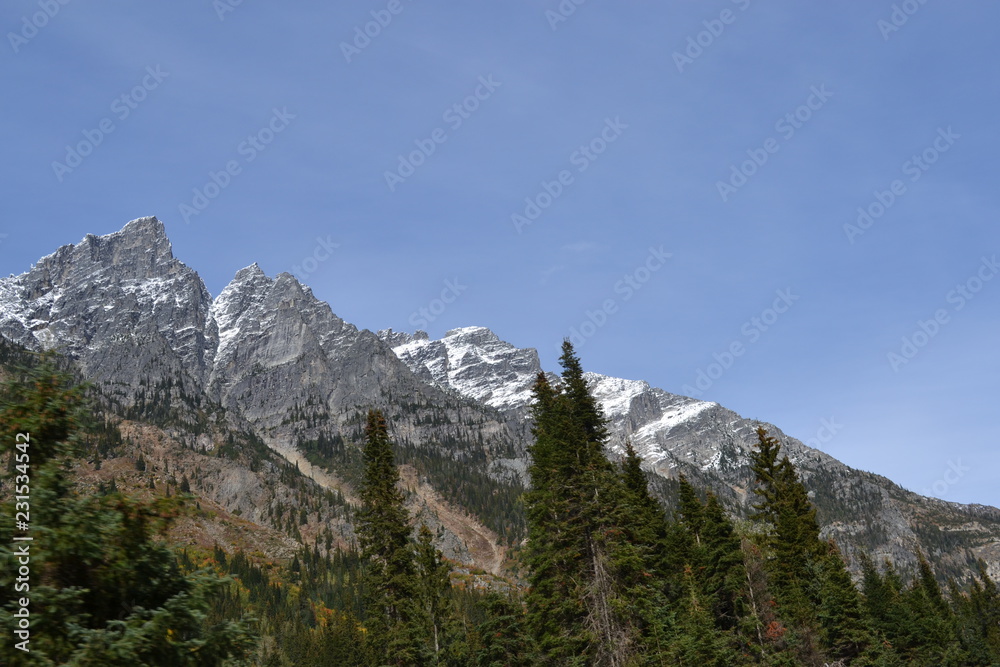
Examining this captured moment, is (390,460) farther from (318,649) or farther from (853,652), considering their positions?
(318,649)

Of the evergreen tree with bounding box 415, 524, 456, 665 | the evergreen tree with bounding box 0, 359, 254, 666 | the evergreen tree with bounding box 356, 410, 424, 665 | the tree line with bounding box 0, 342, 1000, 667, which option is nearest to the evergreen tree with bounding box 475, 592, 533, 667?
the tree line with bounding box 0, 342, 1000, 667

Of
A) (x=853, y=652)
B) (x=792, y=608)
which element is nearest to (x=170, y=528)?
(x=792, y=608)

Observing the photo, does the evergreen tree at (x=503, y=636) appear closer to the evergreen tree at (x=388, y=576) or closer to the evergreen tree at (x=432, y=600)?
the evergreen tree at (x=432, y=600)

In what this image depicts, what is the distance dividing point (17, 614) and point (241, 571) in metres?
177

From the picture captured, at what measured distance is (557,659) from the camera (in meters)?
33.7

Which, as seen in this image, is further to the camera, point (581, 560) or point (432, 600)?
point (432, 600)

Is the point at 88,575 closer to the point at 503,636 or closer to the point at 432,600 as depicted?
the point at 503,636

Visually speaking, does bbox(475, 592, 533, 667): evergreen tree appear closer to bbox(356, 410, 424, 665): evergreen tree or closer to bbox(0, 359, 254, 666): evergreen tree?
bbox(356, 410, 424, 665): evergreen tree

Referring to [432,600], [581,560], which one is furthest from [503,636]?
[581,560]

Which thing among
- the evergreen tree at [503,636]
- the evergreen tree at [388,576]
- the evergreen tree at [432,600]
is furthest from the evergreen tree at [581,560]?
the evergreen tree at [432,600]

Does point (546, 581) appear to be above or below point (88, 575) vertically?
below

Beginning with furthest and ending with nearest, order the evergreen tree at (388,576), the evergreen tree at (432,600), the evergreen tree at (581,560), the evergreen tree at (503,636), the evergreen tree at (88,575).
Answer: the evergreen tree at (503,636) → the evergreen tree at (432,600) → the evergreen tree at (388,576) → the evergreen tree at (581,560) → the evergreen tree at (88,575)

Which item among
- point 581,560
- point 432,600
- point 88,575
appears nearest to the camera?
point 88,575

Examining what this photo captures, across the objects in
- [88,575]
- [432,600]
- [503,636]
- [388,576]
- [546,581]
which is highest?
[388,576]
